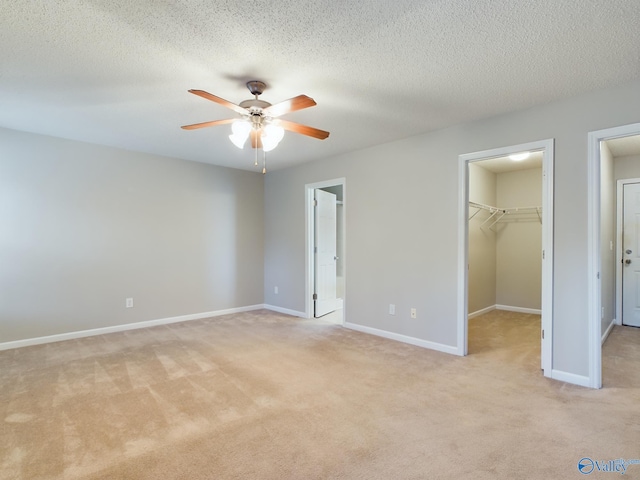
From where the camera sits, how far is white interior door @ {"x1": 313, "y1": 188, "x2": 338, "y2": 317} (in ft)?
17.7

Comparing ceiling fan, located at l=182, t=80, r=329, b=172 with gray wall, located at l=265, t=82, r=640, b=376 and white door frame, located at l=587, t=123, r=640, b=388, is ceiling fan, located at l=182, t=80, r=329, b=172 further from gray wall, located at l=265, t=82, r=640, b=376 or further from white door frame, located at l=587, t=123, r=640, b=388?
white door frame, located at l=587, t=123, r=640, b=388

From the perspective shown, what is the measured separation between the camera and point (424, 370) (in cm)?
310

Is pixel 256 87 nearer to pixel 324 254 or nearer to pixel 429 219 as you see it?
pixel 429 219

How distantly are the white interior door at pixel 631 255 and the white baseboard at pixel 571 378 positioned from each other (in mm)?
2939

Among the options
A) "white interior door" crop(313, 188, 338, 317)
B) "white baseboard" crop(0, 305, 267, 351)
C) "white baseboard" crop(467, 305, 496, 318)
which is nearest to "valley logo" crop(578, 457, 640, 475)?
"white baseboard" crop(467, 305, 496, 318)

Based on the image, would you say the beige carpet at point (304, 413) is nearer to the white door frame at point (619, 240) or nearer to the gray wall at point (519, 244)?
the white door frame at point (619, 240)

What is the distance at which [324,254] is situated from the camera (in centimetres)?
555

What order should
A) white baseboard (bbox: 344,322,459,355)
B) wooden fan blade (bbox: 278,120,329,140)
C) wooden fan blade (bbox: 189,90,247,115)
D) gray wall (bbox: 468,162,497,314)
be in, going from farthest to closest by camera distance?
gray wall (bbox: 468,162,497,314), white baseboard (bbox: 344,322,459,355), wooden fan blade (bbox: 278,120,329,140), wooden fan blade (bbox: 189,90,247,115)

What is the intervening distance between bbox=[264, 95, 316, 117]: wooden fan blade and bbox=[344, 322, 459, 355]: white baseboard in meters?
2.86

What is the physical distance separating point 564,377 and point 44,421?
12.9 feet

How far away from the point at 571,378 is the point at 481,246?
2946mm

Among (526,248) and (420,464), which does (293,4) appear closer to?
(420,464)

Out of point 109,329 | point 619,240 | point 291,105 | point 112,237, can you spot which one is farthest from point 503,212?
point 109,329

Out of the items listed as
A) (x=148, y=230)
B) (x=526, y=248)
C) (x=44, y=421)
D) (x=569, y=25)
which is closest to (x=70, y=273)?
(x=148, y=230)
